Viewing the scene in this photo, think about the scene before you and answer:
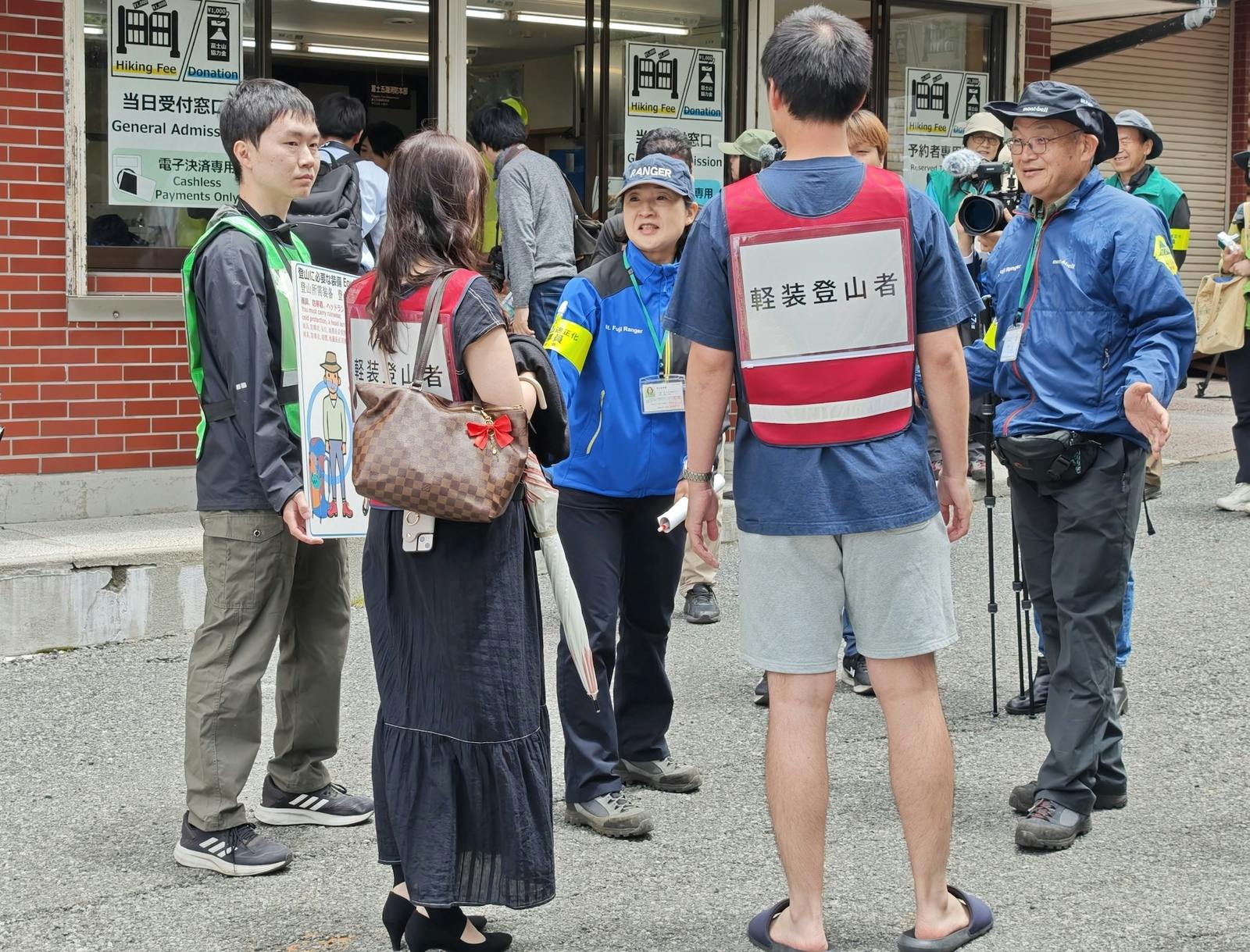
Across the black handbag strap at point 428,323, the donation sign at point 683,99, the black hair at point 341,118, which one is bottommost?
the black handbag strap at point 428,323

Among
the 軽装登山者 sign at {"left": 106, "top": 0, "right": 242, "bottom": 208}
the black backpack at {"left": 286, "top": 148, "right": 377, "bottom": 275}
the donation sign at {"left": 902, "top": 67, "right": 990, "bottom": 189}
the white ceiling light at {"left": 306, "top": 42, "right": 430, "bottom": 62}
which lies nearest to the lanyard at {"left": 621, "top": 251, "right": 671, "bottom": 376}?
the black backpack at {"left": 286, "top": 148, "right": 377, "bottom": 275}

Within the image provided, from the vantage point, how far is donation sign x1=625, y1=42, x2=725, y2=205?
10242mm

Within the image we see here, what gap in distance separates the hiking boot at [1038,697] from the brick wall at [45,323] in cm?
488

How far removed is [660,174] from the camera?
4.75 meters

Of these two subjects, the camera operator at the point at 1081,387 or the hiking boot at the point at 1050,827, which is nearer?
the hiking boot at the point at 1050,827

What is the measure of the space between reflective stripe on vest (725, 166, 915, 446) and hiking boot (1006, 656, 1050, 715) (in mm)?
2479

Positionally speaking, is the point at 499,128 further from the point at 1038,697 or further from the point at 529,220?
the point at 1038,697

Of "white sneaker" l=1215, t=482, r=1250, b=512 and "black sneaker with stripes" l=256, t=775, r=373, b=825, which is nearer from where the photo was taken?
"black sneaker with stripes" l=256, t=775, r=373, b=825

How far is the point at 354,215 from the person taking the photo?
21.7 feet

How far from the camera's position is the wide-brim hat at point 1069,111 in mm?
4656

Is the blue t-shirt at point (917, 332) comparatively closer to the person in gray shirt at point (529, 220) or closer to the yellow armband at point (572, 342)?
the yellow armband at point (572, 342)

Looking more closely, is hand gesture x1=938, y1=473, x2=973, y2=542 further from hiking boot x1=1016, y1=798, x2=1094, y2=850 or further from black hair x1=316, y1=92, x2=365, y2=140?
black hair x1=316, y1=92, x2=365, y2=140

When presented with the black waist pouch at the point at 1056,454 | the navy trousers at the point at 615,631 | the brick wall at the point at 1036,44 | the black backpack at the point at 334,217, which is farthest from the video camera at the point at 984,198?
the brick wall at the point at 1036,44

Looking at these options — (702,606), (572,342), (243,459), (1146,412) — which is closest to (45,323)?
(702,606)
